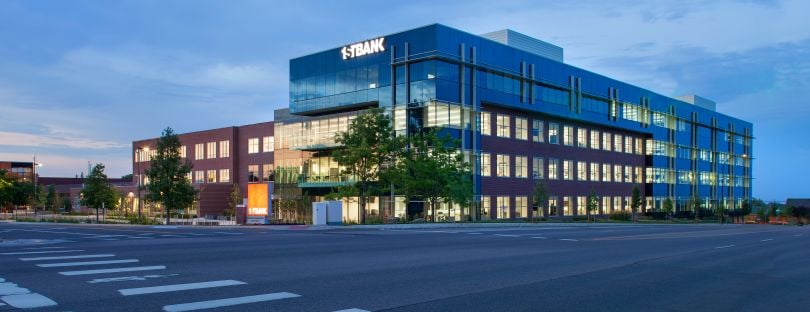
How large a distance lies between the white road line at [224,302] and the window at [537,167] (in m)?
55.4

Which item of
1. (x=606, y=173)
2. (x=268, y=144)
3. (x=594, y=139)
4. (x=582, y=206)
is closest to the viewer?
(x=582, y=206)

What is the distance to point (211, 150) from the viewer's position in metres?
81.6

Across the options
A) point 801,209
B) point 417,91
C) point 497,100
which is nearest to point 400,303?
point 417,91

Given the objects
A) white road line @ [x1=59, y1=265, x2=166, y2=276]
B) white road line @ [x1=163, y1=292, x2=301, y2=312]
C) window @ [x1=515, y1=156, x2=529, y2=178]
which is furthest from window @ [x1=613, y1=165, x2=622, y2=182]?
white road line @ [x1=163, y1=292, x2=301, y2=312]

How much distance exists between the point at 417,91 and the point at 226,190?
33.3m

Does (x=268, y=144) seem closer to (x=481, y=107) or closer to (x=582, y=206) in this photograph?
(x=481, y=107)

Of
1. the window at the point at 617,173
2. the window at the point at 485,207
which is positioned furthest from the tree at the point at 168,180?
the window at the point at 617,173

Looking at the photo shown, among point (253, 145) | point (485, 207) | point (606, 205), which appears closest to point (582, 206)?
point (606, 205)

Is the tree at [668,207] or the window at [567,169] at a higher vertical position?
the window at [567,169]

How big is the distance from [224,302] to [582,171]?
66.0 m

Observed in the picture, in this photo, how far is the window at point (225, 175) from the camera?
7775 cm

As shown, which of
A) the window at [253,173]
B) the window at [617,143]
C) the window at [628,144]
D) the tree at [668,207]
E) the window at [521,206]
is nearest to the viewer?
the window at [521,206]

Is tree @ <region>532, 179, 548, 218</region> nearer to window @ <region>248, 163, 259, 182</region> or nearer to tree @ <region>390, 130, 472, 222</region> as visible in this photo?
tree @ <region>390, 130, 472, 222</region>

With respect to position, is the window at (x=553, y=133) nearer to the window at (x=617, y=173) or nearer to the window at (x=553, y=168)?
the window at (x=553, y=168)
